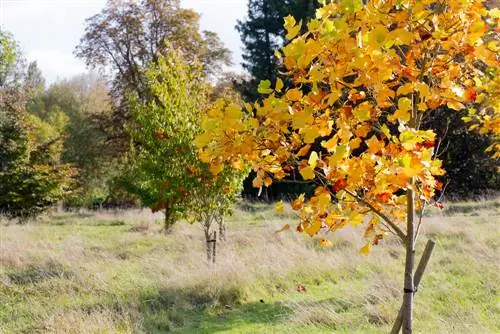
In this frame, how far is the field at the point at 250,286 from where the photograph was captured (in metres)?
5.23

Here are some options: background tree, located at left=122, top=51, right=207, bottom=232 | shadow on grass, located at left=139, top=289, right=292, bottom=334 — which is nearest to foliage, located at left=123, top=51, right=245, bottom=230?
background tree, located at left=122, top=51, right=207, bottom=232

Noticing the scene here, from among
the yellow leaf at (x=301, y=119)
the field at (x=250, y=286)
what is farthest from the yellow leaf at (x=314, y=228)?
the field at (x=250, y=286)

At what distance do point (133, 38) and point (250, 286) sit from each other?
20277 millimetres

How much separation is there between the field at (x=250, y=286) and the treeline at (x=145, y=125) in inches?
59.5

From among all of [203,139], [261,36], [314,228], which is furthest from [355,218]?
[261,36]

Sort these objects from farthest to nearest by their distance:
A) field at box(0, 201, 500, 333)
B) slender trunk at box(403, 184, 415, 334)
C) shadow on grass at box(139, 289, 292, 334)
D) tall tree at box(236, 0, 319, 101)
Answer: tall tree at box(236, 0, 319, 101), shadow on grass at box(139, 289, 292, 334), field at box(0, 201, 500, 333), slender trunk at box(403, 184, 415, 334)

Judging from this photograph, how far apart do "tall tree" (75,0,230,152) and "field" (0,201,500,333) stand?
1506 cm

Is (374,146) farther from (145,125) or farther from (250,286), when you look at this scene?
(145,125)

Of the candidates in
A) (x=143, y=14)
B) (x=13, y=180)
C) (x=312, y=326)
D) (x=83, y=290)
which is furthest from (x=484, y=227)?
(x=143, y=14)

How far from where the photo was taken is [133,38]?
2452cm

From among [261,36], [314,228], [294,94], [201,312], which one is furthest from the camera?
[261,36]

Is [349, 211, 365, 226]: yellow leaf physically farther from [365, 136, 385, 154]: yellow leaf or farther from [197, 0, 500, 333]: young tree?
[365, 136, 385, 154]: yellow leaf

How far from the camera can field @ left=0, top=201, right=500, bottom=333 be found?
523 centimetres

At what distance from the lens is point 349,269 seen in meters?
7.45
